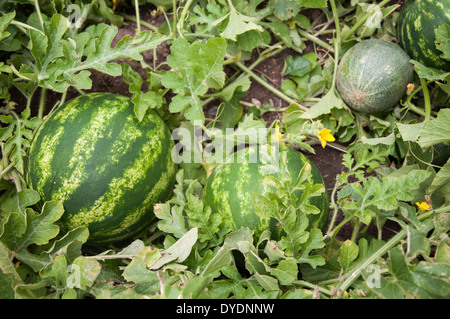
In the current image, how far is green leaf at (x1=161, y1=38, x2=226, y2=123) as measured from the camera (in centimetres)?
185

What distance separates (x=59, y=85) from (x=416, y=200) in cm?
176

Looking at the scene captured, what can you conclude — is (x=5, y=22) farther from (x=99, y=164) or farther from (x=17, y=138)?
(x=99, y=164)

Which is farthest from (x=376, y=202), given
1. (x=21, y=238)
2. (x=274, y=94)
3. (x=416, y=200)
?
(x=21, y=238)

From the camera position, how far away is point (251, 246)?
165 centimetres

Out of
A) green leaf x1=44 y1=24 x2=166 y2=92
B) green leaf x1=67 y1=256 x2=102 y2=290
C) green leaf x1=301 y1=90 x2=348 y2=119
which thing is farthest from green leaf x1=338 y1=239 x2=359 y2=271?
green leaf x1=44 y1=24 x2=166 y2=92

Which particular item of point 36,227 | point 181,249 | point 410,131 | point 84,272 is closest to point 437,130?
point 410,131

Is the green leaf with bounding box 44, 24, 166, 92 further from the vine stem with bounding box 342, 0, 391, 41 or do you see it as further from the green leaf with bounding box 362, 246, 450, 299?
the green leaf with bounding box 362, 246, 450, 299

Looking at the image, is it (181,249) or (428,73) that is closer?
(181,249)

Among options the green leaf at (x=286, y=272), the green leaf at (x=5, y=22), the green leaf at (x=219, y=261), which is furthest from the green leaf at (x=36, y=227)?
the green leaf at (x=286, y=272)

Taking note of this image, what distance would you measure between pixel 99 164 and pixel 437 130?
1481 mm

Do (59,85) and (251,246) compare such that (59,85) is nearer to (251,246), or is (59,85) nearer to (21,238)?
(21,238)

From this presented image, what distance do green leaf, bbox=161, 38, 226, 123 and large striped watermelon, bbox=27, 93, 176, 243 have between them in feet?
0.61

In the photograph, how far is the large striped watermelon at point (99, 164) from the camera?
5.76ft

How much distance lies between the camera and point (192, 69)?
1.92 meters
